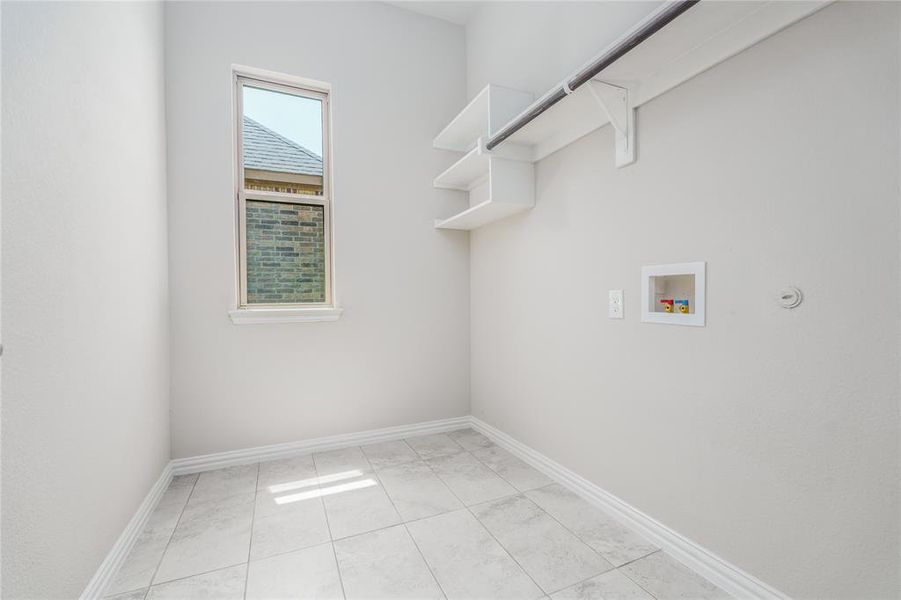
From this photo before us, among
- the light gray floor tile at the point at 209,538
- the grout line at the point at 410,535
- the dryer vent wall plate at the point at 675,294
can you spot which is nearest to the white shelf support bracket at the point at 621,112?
the dryer vent wall plate at the point at 675,294

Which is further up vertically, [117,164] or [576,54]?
[576,54]

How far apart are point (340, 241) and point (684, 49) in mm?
2155

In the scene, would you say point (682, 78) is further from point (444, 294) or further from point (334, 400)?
point (334, 400)

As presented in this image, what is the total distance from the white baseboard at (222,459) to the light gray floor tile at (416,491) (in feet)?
Answer: 1.58

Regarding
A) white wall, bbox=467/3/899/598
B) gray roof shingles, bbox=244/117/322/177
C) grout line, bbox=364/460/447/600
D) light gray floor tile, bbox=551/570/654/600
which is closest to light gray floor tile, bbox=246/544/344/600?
grout line, bbox=364/460/447/600

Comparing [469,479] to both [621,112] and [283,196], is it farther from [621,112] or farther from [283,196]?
[283,196]

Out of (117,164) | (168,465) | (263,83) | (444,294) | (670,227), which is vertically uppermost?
(263,83)

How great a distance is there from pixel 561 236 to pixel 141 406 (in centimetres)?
226

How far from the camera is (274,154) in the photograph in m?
2.72

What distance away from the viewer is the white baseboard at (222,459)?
56.8 inches

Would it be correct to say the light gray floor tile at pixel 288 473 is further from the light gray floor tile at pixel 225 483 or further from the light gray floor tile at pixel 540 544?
the light gray floor tile at pixel 540 544

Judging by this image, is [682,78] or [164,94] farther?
[164,94]

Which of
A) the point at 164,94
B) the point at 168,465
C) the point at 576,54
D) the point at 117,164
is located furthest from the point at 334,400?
the point at 576,54

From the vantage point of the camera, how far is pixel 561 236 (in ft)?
7.18
